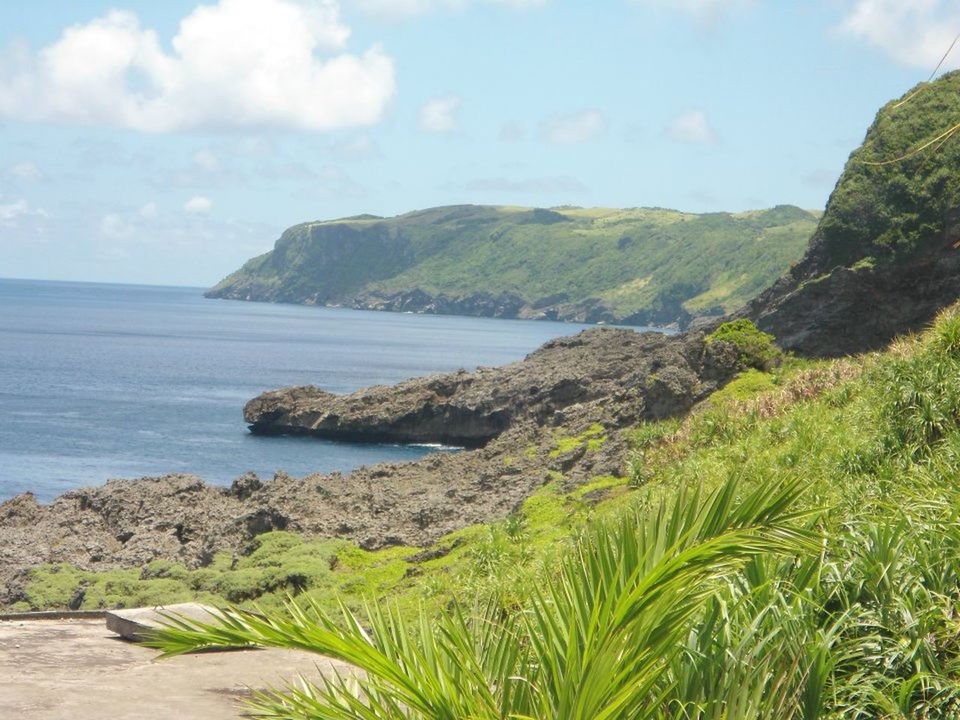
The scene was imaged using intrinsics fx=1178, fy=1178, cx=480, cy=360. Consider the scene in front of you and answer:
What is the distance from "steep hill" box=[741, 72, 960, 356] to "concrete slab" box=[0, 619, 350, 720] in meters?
37.3

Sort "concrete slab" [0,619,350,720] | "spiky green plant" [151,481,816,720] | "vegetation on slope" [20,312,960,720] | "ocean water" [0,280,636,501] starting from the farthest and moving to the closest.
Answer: "ocean water" [0,280,636,501] < "concrete slab" [0,619,350,720] < "vegetation on slope" [20,312,960,720] < "spiky green plant" [151,481,816,720]

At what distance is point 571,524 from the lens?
27656mm

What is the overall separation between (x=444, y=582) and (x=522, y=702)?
56.8 feet

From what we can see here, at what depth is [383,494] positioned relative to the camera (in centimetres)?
4181

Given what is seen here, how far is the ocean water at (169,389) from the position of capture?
60875mm

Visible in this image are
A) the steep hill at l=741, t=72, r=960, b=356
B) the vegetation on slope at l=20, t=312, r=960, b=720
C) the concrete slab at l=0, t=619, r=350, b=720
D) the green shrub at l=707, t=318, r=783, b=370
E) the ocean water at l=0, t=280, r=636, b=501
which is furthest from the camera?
the ocean water at l=0, t=280, r=636, b=501

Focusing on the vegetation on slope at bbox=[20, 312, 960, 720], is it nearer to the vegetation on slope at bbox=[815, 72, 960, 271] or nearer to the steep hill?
the steep hill

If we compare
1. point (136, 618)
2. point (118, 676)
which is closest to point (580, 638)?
point (118, 676)

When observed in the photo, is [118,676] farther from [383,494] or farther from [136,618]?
[383,494]

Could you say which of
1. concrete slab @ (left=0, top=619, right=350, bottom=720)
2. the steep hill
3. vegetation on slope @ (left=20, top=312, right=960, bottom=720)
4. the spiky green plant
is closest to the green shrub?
the steep hill

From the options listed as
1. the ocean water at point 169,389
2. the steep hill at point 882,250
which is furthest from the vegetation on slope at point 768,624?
the ocean water at point 169,389

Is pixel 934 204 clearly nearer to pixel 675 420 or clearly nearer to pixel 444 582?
pixel 675 420

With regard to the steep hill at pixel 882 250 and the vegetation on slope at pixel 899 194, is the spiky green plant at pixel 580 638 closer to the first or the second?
the steep hill at pixel 882 250

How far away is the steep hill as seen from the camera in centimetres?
4484
